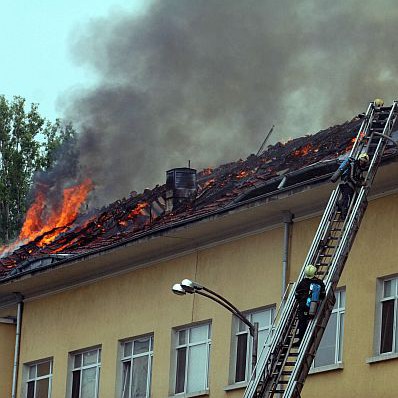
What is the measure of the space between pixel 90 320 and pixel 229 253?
471cm

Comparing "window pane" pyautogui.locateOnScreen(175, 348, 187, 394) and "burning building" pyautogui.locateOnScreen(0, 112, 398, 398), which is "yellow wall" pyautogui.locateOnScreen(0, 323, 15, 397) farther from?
"window pane" pyautogui.locateOnScreen(175, 348, 187, 394)

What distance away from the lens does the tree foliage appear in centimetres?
6141

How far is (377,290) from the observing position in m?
30.8

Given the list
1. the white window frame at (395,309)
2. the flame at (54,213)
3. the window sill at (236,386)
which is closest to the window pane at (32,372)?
the flame at (54,213)

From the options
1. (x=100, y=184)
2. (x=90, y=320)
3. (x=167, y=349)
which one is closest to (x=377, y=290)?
(x=167, y=349)

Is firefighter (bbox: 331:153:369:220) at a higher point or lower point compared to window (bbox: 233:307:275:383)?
higher

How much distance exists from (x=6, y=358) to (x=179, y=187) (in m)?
5.49

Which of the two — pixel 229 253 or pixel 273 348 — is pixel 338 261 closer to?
pixel 273 348

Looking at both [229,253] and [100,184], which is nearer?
[229,253]

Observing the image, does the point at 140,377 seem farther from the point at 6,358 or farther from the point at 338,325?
the point at 338,325

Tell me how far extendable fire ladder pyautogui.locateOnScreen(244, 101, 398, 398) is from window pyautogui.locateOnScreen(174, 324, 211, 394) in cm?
432

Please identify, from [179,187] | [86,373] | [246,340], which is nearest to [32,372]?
[86,373]

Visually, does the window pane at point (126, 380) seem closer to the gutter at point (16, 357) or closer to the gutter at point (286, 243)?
the gutter at point (16, 357)

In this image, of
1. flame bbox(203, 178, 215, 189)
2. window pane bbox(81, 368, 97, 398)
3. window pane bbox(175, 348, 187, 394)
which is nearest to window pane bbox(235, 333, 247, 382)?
→ window pane bbox(175, 348, 187, 394)
